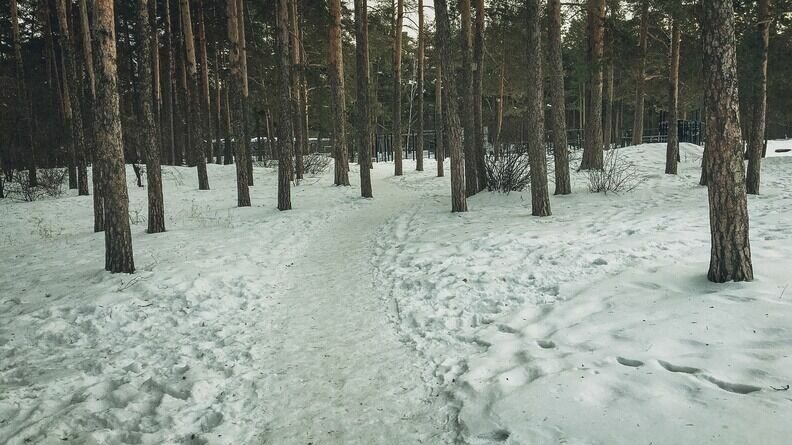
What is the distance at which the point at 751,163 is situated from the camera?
11.4 m

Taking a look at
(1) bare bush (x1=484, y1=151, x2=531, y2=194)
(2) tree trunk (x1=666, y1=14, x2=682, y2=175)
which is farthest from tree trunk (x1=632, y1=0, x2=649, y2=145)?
(1) bare bush (x1=484, y1=151, x2=531, y2=194)

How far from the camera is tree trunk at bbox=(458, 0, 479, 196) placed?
12891 mm

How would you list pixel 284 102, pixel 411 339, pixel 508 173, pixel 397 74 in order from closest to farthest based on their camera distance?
pixel 411 339 → pixel 284 102 → pixel 508 173 → pixel 397 74

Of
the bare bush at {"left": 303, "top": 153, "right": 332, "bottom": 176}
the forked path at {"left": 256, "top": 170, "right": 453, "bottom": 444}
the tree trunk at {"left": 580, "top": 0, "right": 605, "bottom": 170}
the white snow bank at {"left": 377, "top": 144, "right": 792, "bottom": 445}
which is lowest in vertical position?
the forked path at {"left": 256, "top": 170, "right": 453, "bottom": 444}

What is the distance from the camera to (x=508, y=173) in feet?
45.5

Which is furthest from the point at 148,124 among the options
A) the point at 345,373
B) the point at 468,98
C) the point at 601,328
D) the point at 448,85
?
the point at 601,328

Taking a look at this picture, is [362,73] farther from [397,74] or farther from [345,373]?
[345,373]

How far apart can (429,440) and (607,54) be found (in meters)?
13.6

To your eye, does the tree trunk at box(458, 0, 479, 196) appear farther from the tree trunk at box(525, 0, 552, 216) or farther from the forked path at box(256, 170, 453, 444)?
the forked path at box(256, 170, 453, 444)

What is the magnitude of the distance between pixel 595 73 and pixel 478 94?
3692mm

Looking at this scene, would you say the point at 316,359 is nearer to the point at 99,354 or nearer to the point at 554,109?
the point at 99,354

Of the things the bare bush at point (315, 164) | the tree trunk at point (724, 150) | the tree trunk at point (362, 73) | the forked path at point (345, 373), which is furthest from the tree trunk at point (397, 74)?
the tree trunk at point (724, 150)

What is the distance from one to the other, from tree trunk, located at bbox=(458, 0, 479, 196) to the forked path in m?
7.41

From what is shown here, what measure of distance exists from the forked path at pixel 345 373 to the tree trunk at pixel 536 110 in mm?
4448
